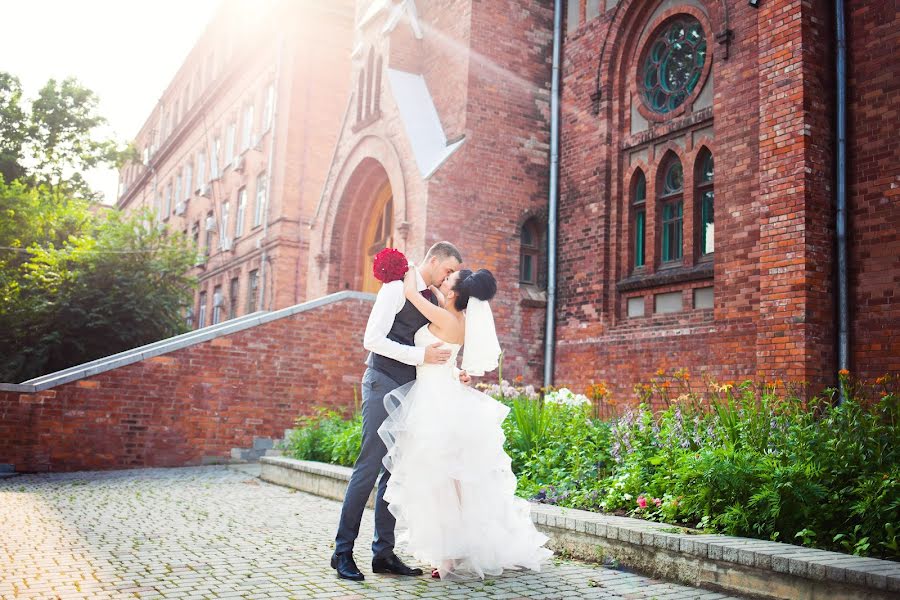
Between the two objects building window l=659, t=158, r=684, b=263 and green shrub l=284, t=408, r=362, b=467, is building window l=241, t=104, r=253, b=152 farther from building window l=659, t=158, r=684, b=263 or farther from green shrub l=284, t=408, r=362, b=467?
building window l=659, t=158, r=684, b=263

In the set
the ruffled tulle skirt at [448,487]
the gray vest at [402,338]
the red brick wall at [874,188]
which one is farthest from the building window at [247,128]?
the ruffled tulle skirt at [448,487]

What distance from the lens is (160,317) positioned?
17.3 m

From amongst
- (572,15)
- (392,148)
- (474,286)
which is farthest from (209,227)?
(474,286)

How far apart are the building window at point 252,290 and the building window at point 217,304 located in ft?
11.1

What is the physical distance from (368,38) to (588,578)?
15.3 m

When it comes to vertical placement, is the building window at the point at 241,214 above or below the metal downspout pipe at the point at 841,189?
above

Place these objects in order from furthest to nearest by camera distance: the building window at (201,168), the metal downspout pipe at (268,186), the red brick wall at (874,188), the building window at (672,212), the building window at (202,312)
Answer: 1. the building window at (201,168)
2. the building window at (202,312)
3. the metal downspout pipe at (268,186)
4. the building window at (672,212)
5. the red brick wall at (874,188)

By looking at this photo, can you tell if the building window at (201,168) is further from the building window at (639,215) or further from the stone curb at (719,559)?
the stone curb at (719,559)

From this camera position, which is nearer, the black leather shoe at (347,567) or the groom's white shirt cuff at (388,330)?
the black leather shoe at (347,567)

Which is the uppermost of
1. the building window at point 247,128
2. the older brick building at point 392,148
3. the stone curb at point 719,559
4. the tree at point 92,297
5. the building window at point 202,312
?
the building window at point 247,128

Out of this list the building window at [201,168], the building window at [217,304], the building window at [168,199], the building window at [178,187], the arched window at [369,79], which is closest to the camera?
the arched window at [369,79]

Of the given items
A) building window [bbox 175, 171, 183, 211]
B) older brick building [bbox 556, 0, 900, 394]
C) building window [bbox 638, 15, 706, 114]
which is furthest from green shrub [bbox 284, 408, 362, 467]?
building window [bbox 175, 171, 183, 211]

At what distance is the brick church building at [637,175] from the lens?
9.54 meters

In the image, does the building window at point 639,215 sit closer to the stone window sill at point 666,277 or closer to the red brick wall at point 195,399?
the stone window sill at point 666,277
